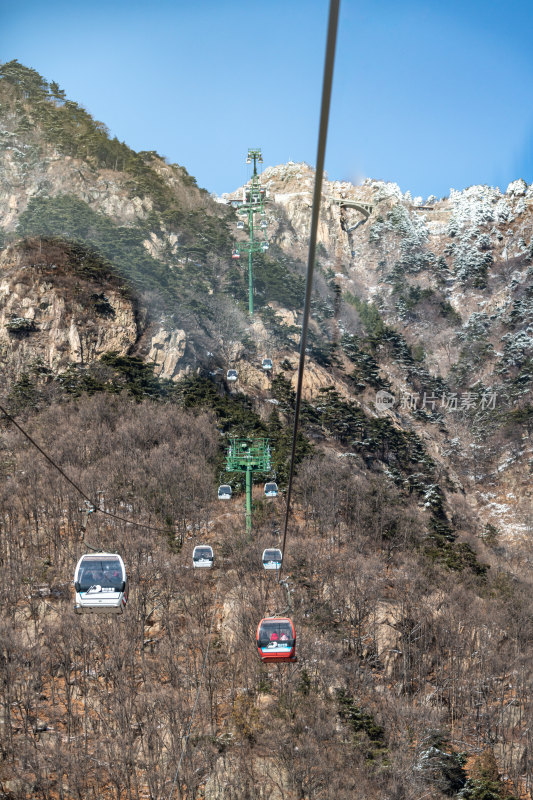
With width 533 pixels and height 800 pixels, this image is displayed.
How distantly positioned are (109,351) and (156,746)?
39868mm

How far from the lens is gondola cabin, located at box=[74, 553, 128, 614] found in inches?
781

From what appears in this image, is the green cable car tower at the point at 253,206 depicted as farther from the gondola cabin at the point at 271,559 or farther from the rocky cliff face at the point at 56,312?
the gondola cabin at the point at 271,559

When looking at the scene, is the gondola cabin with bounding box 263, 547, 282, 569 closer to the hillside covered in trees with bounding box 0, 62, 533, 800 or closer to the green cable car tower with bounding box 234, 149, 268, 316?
the hillside covered in trees with bounding box 0, 62, 533, 800

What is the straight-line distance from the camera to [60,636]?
137ft

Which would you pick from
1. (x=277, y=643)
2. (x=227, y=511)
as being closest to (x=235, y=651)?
(x=227, y=511)

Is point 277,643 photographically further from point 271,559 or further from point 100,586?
point 271,559

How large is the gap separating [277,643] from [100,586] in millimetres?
7649

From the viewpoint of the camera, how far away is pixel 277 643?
25.1 m

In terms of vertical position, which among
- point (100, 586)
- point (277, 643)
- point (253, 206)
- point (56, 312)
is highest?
point (253, 206)

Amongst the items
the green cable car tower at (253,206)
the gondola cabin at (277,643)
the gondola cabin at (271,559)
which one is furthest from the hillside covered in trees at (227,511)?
the gondola cabin at (277,643)

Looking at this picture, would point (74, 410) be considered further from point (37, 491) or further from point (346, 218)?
point (346, 218)

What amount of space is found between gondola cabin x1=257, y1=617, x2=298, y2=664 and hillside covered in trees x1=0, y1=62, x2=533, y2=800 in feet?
46.0

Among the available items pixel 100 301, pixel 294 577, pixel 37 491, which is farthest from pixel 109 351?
pixel 294 577

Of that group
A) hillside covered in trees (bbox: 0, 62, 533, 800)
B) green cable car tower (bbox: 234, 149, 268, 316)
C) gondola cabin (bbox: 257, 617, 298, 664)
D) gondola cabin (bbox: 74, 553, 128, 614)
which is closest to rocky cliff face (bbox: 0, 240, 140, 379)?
hillside covered in trees (bbox: 0, 62, 533, 800)
